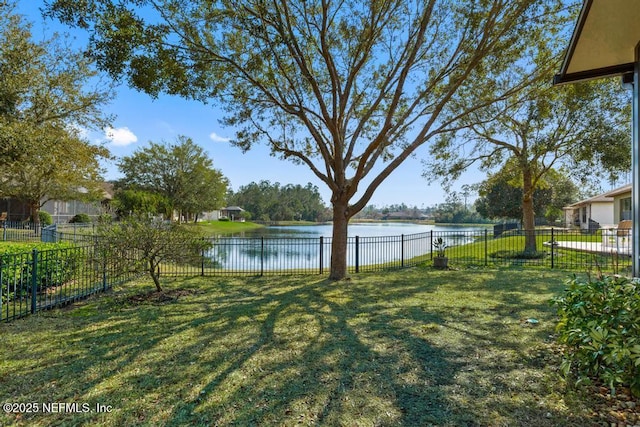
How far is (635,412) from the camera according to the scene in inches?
98.7

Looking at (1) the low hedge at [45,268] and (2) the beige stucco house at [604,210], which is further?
(2) the beige stucco house at [604,210]

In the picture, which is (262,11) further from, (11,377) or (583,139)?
(583,139)

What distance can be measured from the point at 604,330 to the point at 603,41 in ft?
12.0

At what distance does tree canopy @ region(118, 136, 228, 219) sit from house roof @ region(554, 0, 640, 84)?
113ft

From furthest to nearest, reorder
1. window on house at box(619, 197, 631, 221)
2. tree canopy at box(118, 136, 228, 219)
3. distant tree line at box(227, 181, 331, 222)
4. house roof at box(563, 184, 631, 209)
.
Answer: distant tree line at box(227, 181, 331, 222) → tree canopy at box(118, 136, 228, 219) → house roof at box(563, 184, 631, 209) → window on house at box(619, 197, 631, 221)

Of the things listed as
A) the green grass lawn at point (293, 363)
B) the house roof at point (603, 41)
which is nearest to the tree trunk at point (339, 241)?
the green grass lawn at point (293, 363)

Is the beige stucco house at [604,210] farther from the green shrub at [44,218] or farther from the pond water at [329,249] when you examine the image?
the green shrub at [44,218]

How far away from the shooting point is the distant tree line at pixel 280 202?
7294 cm

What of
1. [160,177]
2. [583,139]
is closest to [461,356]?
[583,139]

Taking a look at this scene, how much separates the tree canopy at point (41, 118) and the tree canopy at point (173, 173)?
12047 millimetres

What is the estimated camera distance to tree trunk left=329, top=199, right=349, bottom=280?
8727 mm

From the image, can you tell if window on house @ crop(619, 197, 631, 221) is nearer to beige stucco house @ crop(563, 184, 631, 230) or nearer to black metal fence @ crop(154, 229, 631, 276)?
beige stucco house @ crop(563, 184, 631, 230)

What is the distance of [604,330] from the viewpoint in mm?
2607

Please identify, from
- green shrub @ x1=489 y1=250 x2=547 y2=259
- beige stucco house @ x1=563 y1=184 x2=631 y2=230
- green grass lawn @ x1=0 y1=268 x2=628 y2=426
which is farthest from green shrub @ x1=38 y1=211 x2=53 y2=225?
beige stucco house @ x1=563 y1=184 x2=631 y2=230
